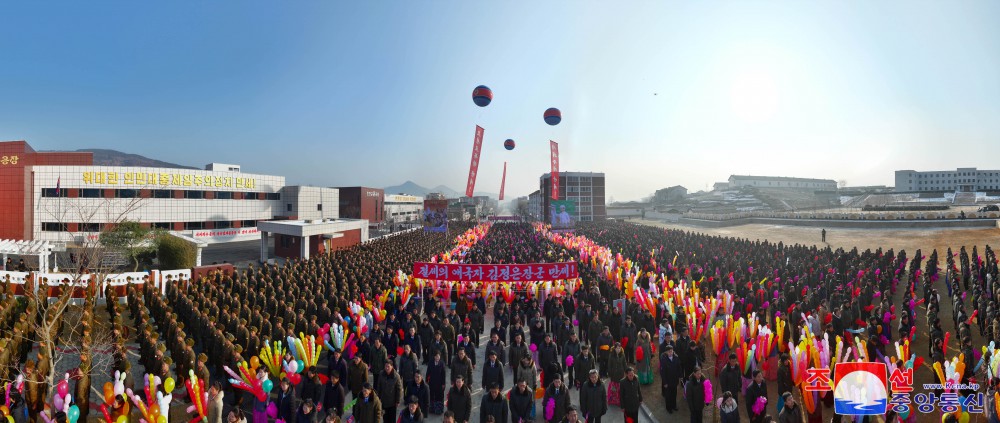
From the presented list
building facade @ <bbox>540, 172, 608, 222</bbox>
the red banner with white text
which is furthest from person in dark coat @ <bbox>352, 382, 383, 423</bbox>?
building facade @ <bbox>540, 172, 608, 222</bbox>

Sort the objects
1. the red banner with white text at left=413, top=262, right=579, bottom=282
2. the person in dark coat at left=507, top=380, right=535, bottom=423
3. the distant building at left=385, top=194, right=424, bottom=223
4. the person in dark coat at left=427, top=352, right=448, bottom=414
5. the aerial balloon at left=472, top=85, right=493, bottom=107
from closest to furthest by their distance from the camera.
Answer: the person in dark coat at left=507, top=380, right=535, bottom=423 → the person in dark coat at left=427, top=352, right=448, bottom=414 → the red banner with white text at left=413, top=262, right=579, bottom=282 → the aerial balloon at left=472, top=85, right=493, bottom=107 → the distant building at left=385, top=194, right=424, bottom=223

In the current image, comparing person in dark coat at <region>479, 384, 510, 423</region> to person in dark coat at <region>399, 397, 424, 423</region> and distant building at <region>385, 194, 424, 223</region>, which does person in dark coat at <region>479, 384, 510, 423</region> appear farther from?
distant building at <region>385, 194, 424, 223</region>

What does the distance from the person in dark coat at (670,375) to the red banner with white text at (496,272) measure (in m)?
5.56

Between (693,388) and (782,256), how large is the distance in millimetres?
16540

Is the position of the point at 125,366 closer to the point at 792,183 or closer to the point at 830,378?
the point at 830,378

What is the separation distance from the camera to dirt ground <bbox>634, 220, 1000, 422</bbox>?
7465 millimetres

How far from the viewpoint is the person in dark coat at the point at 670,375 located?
7051 mm

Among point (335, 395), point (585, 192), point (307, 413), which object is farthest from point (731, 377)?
point (585, 192)

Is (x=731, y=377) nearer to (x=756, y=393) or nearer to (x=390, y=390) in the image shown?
(x=756, y=393)

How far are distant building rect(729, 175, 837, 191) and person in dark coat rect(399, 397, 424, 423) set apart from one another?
377 ft

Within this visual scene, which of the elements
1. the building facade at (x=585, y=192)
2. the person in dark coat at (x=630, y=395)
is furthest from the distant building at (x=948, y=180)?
the person in dark coat at (x=630, y=395)

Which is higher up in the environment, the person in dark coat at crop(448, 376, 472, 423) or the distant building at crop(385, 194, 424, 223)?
the distant building at crop(385, 194, 424, 223)

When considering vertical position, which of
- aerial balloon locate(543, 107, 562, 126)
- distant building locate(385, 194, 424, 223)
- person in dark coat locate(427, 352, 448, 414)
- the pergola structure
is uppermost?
aerial balloon locate(543, 107, 562, 126)

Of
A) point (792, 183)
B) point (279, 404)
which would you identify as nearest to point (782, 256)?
point (279, 404)
